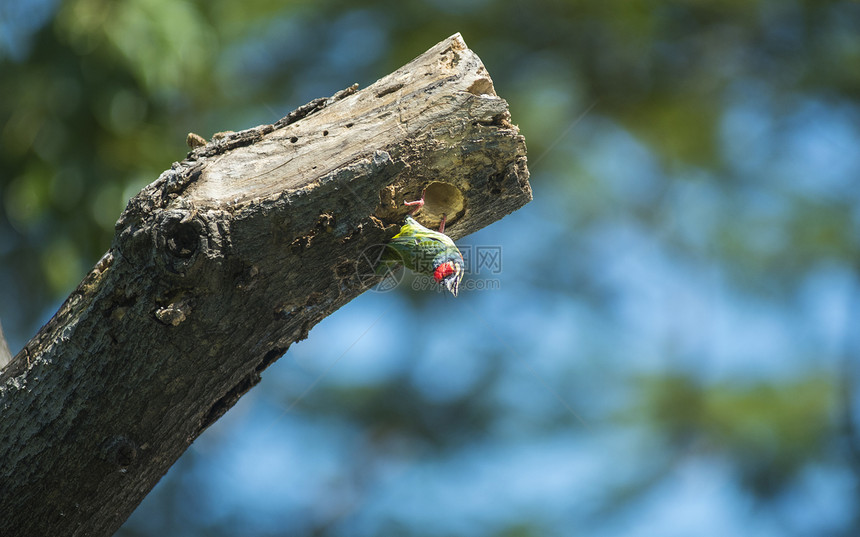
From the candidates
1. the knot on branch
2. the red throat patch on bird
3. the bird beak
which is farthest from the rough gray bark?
the bird beak

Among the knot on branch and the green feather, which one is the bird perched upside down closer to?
the green feather

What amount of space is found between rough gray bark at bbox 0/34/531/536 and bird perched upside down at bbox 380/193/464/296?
0.08m

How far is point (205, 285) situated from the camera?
9.02 ft

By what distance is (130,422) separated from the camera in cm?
290

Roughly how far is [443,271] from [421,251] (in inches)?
7.1

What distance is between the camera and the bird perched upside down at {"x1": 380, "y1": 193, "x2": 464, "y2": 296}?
325 cm

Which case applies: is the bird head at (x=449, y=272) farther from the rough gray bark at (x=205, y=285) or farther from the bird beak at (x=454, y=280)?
the rough gray bark at (x=205, y=285)

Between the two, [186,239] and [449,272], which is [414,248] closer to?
[449,272]

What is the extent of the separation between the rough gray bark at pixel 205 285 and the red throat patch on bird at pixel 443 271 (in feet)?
1.12

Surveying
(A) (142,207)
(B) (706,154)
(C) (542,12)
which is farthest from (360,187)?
(B) (706,154)

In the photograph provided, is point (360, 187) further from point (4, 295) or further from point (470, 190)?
point (4, 295)

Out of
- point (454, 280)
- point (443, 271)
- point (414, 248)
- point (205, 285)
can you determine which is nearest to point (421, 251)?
point (414, 248)

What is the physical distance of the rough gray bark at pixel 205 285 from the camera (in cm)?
277

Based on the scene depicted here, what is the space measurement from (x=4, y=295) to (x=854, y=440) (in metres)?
11.4
